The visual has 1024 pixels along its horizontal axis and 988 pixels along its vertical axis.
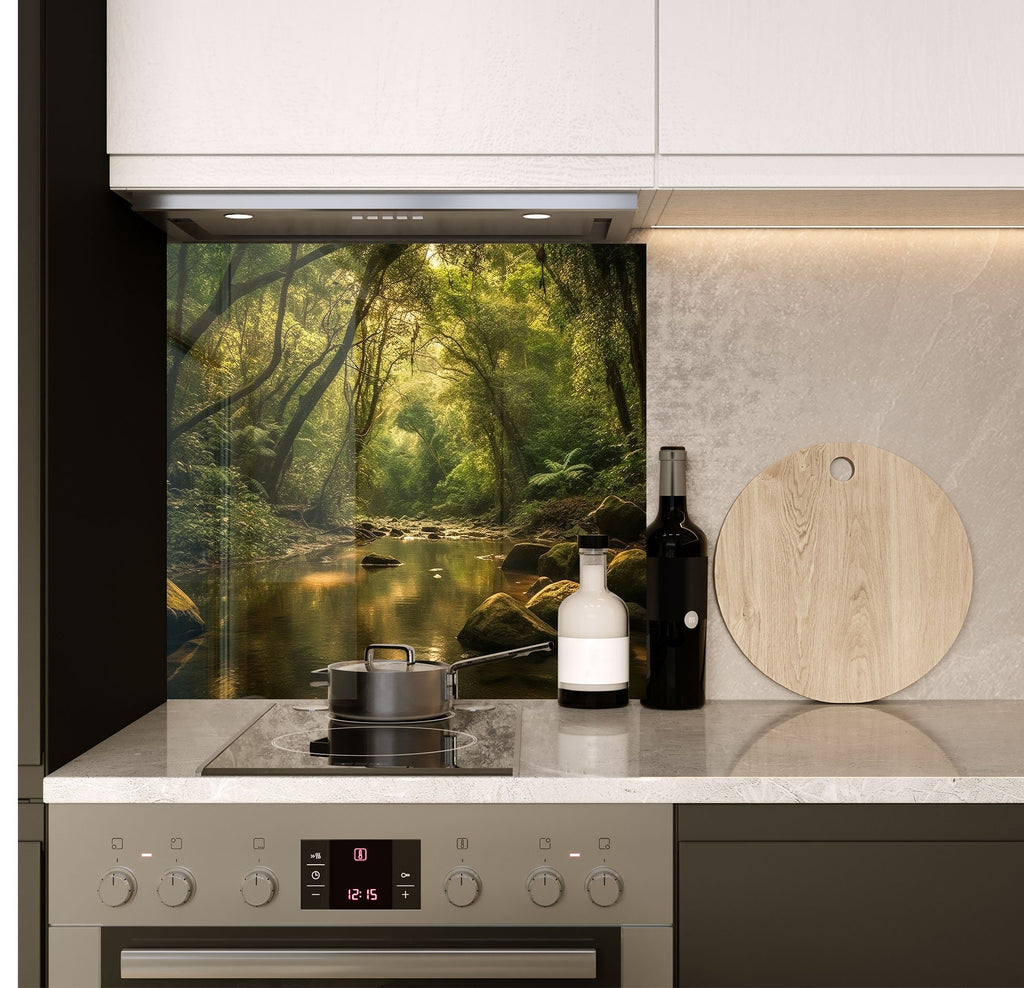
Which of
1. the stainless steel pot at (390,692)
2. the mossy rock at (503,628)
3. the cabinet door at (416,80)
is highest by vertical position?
the cabinet door at (416,80)

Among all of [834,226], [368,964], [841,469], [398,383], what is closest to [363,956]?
[368,964]

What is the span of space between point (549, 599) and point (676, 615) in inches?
11.3

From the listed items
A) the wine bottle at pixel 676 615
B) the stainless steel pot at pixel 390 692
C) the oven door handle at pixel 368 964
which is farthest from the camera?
the wine bottle at pixel 676 615

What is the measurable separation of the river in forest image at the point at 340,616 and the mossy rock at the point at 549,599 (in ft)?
0.09

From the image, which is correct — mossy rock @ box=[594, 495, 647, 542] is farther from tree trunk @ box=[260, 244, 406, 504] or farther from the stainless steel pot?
tree trunk @ box=[260, 244, 406, 504]

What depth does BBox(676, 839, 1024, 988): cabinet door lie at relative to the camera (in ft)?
4.40

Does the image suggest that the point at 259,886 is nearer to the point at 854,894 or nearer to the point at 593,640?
the point at 593,640

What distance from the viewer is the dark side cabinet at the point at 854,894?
134cm

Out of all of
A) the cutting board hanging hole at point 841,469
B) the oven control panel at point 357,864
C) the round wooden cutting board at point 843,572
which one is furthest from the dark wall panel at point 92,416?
the cutting board hanging hole at point 841,469

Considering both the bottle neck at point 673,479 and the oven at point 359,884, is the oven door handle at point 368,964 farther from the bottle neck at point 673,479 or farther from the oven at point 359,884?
the bottle neck at point 673,479

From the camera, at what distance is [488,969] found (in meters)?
1.30

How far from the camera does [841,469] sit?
1907 millimetres

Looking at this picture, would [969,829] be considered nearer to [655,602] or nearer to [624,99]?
[655,602]

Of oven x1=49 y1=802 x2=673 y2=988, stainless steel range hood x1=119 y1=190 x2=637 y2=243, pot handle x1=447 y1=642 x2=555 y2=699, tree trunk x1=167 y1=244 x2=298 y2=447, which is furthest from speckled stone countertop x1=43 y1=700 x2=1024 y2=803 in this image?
stainless steel range hood x1=119 y1=190 x2=637 y2=243
